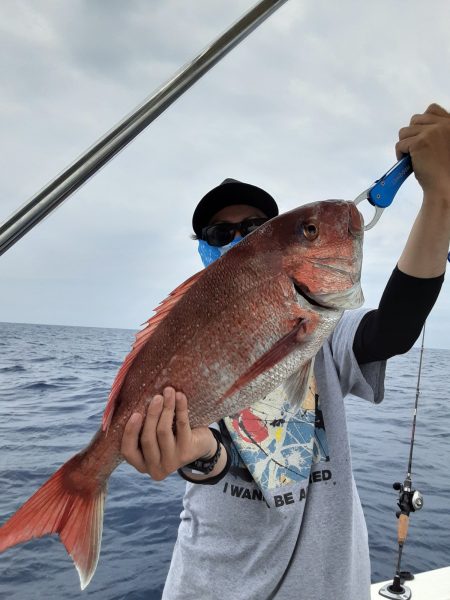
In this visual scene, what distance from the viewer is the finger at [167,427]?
138 centimetres

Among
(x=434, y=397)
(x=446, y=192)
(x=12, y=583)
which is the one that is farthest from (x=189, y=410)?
(x=434, y=397)

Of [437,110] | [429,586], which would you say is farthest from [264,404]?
[429,586]

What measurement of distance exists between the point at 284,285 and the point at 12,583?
4.32 meters

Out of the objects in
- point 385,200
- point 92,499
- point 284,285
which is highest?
point 385,200

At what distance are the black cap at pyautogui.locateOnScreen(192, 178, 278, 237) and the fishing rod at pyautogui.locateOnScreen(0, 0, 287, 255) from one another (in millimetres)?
824

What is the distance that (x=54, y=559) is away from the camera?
4.34 m

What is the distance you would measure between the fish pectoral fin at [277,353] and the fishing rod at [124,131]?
728mm

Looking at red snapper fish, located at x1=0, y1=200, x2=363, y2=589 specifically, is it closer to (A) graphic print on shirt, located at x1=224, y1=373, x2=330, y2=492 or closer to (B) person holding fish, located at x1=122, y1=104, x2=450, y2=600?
(B) person holding fish, located at x1=122, y1=104, x2=450, y2=600

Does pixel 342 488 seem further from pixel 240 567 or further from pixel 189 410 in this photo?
pixel 189 410

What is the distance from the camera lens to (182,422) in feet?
4.61

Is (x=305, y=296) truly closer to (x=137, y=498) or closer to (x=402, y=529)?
(x=402, y=529)

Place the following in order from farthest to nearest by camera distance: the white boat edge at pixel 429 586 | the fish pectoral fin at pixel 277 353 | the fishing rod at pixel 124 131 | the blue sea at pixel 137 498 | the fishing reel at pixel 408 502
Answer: the blue sea at pixel 137 498, the fishing reel at pixel 408 502, the white boat edge at pixel 429 586, the fish pectoral fin at pixel 277 353, the fishing rod at pixel 124 131

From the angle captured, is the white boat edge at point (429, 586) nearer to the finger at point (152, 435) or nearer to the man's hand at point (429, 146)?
the finger at point (152, 435)

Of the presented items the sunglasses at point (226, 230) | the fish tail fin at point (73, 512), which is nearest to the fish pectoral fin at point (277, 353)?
the fish tail fin at point (73, 512)
